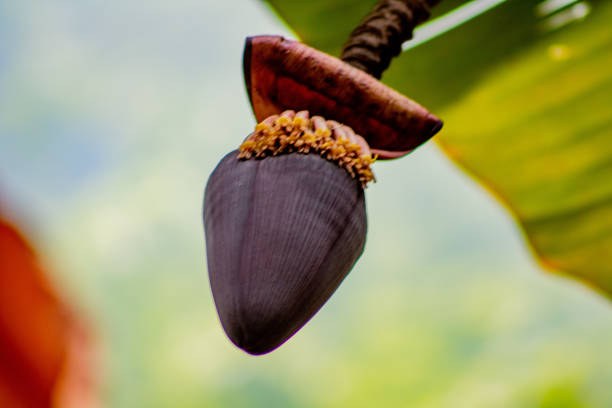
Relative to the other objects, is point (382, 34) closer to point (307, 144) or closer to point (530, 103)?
point (307, 144)

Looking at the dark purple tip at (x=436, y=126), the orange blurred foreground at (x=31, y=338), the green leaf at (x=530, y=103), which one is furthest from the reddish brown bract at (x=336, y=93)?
the green leaf at (x=530, y=103)

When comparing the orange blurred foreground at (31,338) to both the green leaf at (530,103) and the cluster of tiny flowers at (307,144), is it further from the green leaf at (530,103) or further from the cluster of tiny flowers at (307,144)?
the green leaf at (530,103)

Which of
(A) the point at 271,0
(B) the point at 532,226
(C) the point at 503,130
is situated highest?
(A) the point at 271,0

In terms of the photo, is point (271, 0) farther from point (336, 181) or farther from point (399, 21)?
point (336, 181)

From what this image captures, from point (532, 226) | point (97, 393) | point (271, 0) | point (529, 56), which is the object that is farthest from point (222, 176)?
point (532, 226)

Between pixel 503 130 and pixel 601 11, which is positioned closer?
pixel 601 11

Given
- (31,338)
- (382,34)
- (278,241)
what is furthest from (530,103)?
(31,338)

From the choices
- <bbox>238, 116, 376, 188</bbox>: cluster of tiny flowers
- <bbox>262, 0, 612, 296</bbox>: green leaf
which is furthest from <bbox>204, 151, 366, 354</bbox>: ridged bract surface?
<bbox>262, 0, 612, 296</bbox>: green leaf
